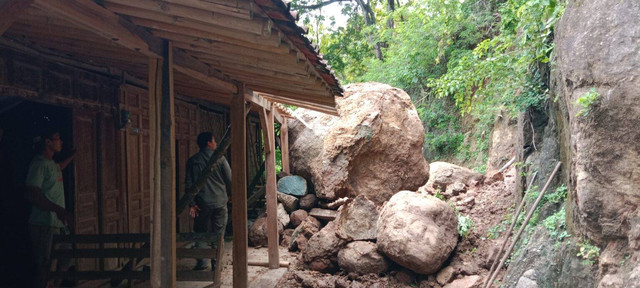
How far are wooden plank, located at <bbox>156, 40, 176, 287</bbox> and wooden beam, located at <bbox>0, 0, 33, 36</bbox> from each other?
4.56 ft

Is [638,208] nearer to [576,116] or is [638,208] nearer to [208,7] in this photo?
[576,116]

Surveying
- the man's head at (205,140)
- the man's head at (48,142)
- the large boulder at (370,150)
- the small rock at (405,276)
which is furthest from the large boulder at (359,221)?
the man's head at (48,142)

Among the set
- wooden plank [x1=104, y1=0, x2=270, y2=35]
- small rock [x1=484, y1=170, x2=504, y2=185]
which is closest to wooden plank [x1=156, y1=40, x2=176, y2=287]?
wooden plank [x1=104, y1=0, x2=270, y2=35]

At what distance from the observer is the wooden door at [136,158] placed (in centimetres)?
571

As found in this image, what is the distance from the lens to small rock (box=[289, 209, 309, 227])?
8523 mm

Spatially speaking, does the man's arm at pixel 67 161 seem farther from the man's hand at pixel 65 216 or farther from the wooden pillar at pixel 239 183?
the wooden pillar at pixel 239 183

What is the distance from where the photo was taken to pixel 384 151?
8.73 meters

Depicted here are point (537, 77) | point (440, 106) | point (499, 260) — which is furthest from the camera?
point (440, 106)

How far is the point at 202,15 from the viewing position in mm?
2713

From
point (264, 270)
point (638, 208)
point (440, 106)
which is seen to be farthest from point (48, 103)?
point (440, 106)

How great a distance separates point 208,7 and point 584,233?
4.15 metres

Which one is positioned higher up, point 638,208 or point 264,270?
point 638,208

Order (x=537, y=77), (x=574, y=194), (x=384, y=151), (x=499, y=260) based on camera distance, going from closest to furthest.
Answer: (x=574, y=194) → (x=499, y=260) → (x=537, y=77) → (x=384, y=151)

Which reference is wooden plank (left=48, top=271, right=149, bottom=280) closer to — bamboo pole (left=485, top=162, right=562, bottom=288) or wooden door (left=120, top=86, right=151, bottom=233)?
wooden door (left=120, top=86, right=151, bottom=233)
